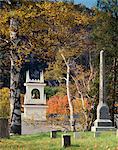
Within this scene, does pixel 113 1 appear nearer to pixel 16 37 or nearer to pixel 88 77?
pixel 88 77

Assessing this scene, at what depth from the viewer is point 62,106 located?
3853 centimetres

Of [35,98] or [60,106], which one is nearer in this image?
[60,106]

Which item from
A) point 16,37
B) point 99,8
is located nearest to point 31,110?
point 99,8

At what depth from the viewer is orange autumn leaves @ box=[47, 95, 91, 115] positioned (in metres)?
35.8

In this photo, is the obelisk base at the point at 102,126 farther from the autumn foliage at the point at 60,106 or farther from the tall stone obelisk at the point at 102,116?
Answer: the autumn foliage at the point at 60,106

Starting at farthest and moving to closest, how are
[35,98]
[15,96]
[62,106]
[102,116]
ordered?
[35,98] → [62,106] → [102,116] → [15,96]

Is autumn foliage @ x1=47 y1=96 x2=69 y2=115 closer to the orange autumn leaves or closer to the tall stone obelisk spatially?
the orange autumn leaves

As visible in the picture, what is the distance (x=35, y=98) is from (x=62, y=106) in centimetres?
845

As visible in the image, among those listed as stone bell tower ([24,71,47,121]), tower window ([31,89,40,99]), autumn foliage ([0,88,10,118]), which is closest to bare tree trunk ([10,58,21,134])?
autumn foliage ([0,88,10,118])

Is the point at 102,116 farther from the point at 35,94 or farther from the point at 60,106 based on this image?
A: the point at 35,94

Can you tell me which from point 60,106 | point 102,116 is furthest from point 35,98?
point 102,116

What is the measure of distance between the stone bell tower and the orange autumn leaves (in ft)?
3.95

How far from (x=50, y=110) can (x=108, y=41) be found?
13208 mm

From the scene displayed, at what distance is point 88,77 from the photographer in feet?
117
